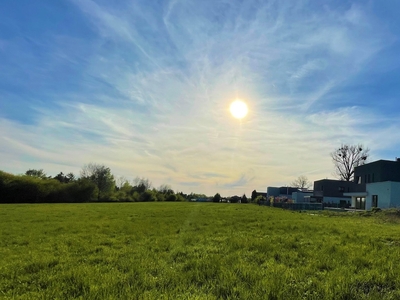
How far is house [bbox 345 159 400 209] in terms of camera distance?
125 feet

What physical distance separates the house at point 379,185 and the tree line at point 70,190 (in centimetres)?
4610

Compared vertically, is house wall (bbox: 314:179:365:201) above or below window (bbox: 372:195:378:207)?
above

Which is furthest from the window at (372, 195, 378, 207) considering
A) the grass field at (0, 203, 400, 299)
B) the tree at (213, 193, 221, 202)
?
the tree at (213, 193, 221, 202)

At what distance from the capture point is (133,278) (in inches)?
194

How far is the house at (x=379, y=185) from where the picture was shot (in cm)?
3819

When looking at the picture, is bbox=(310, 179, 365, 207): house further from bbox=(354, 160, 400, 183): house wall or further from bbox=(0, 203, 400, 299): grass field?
bbox=(0, 203, 400, 299): grass field

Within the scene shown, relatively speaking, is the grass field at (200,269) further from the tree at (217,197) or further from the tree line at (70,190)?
the tree at (217,197)

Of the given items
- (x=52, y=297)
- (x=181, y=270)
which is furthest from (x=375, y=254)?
(x=52, y=297)

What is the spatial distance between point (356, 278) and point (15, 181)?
51.9 meters

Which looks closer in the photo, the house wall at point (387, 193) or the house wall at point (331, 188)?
the house wall at point (387, 193)

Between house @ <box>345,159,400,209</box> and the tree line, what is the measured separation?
46103mm

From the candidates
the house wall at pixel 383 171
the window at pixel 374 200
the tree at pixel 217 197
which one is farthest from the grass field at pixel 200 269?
the tree at pixel 217 197

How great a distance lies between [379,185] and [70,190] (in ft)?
171

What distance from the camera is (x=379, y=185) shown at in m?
40.7
